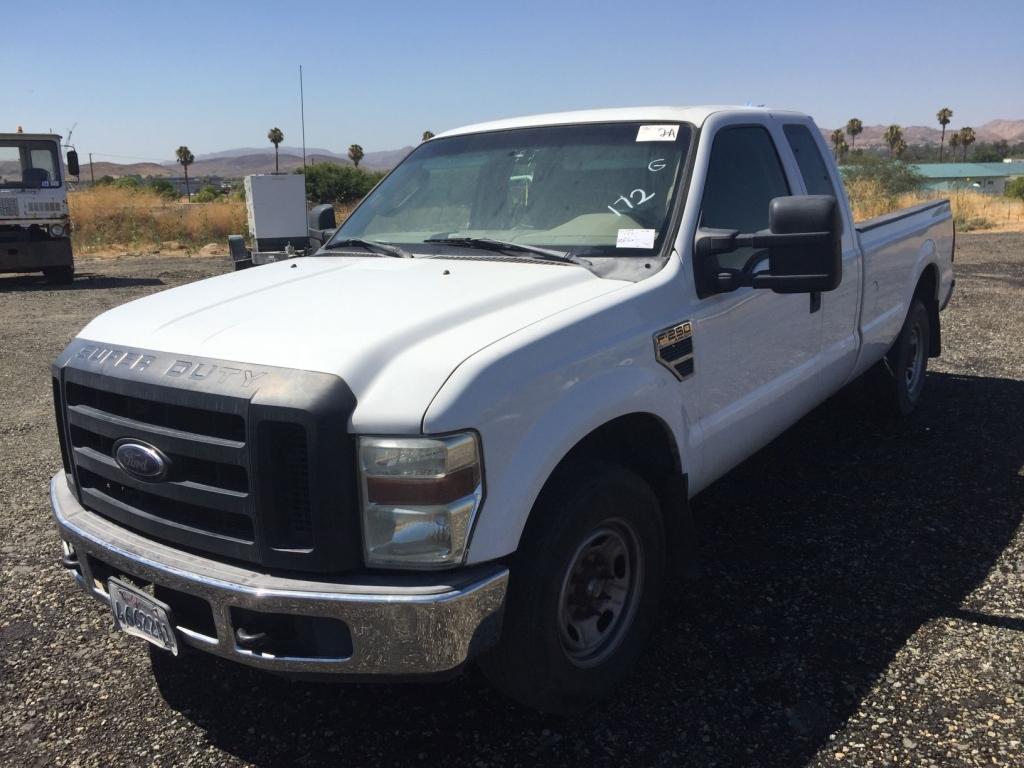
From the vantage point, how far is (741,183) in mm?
3734

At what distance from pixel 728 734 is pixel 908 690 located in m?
0.68

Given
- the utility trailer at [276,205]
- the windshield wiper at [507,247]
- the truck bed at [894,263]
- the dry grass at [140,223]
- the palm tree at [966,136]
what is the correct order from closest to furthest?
the windshield wiper at [507,247], the truck bed at [894,263], the utility trailer at [276,205], the dry grass at [140,223], the palm tree at [966,136]

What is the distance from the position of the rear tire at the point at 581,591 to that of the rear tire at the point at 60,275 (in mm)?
15112

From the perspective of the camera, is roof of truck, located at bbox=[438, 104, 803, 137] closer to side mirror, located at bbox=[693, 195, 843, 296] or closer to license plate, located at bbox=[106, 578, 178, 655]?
side mirror, located at bbox=[693, 195, 843, 296]

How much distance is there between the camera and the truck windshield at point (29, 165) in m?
14.0

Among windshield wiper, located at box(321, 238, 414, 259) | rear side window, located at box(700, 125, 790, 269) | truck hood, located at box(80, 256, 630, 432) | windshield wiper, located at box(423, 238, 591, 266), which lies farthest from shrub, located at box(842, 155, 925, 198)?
truck hood, located at box(80, 256, 630, 432)

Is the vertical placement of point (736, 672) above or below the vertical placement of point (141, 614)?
below

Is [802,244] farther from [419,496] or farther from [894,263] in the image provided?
[894,263]

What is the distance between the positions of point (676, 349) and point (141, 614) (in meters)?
1.91

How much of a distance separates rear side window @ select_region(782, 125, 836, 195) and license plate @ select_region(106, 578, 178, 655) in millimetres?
3430

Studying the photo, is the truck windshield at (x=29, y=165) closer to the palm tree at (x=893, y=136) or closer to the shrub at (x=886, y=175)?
the shrub at (x=886, y=175)

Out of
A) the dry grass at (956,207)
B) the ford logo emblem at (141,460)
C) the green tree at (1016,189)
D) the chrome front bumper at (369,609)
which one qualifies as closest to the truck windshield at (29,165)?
the ford logo emblem at (141,460)

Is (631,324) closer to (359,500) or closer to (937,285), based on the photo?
(359,500)

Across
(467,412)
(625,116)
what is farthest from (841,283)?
(467,412)
